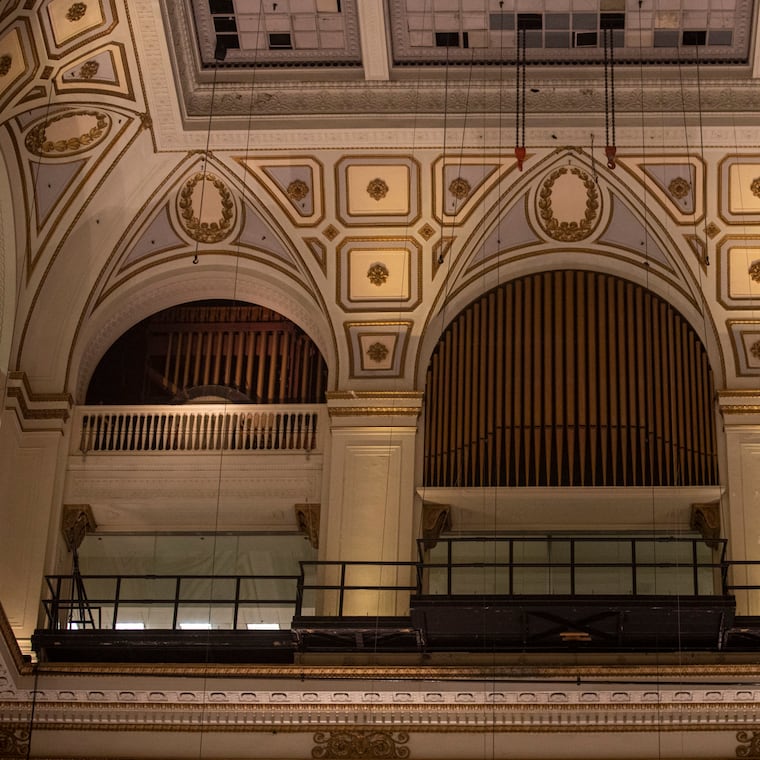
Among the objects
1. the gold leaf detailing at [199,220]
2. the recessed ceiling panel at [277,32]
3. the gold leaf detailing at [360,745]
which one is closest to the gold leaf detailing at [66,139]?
the gold leaf detailing at [199,220]

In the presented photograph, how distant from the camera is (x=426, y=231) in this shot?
66.6 ft

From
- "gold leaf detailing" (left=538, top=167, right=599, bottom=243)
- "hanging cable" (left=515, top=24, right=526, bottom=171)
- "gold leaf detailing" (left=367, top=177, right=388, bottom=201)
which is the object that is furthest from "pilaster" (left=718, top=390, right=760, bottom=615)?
"gold leaf detailing" (left=367, top=177, right=388, bottom=201)

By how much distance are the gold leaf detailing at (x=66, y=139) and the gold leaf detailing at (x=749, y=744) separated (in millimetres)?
9502

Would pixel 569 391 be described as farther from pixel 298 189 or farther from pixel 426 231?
pixel 298 189

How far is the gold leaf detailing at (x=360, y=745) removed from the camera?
1720 cm

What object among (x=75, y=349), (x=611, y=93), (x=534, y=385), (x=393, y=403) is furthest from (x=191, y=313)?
(x=611, y=93)

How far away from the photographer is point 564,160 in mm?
20094

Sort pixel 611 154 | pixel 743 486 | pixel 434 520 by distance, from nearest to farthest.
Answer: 1. pixel 611 154
2. pixel 743 486
3. pixel 434 520

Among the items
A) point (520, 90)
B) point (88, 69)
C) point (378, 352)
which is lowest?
point (378, 352)

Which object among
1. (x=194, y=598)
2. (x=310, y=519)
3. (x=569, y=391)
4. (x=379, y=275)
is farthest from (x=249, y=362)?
(x=569, y=391)

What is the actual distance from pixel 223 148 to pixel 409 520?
480 centimetres

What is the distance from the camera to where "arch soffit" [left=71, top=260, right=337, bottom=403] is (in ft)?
67.4

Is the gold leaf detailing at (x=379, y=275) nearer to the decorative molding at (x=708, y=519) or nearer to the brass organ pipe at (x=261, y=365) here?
the brass organ pipe at (x=261, y=365)

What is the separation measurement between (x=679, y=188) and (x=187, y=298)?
19.7 ft
